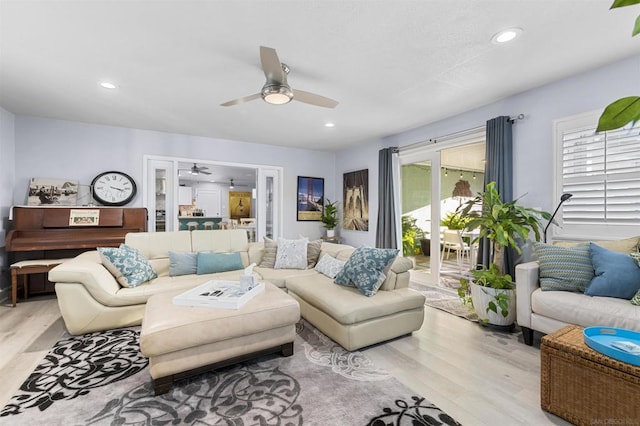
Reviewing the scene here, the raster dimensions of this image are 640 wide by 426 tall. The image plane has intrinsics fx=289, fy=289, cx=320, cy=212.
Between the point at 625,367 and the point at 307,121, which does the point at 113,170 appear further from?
the point at 625,367

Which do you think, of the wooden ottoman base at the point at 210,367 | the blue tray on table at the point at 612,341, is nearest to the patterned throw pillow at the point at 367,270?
the wooden ottoman base at the point at 210,367

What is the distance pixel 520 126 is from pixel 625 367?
9.17ft

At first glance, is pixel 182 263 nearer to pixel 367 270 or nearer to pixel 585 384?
pixel 367 270

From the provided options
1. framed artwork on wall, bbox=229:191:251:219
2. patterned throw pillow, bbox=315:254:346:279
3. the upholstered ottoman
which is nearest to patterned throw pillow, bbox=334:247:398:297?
patterned throw pillow, bbox=315:254:346:279

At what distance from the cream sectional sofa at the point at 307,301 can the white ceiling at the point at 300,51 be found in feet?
6.34

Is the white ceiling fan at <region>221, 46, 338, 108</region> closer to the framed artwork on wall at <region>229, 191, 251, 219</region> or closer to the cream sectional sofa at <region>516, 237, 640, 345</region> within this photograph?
the cream sectional sofa at <region>516, 237, 640, 345</region>

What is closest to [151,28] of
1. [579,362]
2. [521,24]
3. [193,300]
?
[193,300]

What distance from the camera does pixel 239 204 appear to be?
37.4 feet

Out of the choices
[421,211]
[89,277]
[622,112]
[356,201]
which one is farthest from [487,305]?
[89,277]

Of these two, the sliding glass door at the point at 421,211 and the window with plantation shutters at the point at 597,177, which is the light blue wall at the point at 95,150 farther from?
the window with plantation shutters at the point at 597,177

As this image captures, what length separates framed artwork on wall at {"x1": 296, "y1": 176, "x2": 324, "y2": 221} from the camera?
6.39m

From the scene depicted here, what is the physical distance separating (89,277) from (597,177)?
5.01 m

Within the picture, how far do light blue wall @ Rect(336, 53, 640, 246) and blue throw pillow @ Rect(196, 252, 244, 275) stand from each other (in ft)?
11.6

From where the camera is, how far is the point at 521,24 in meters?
2.13
